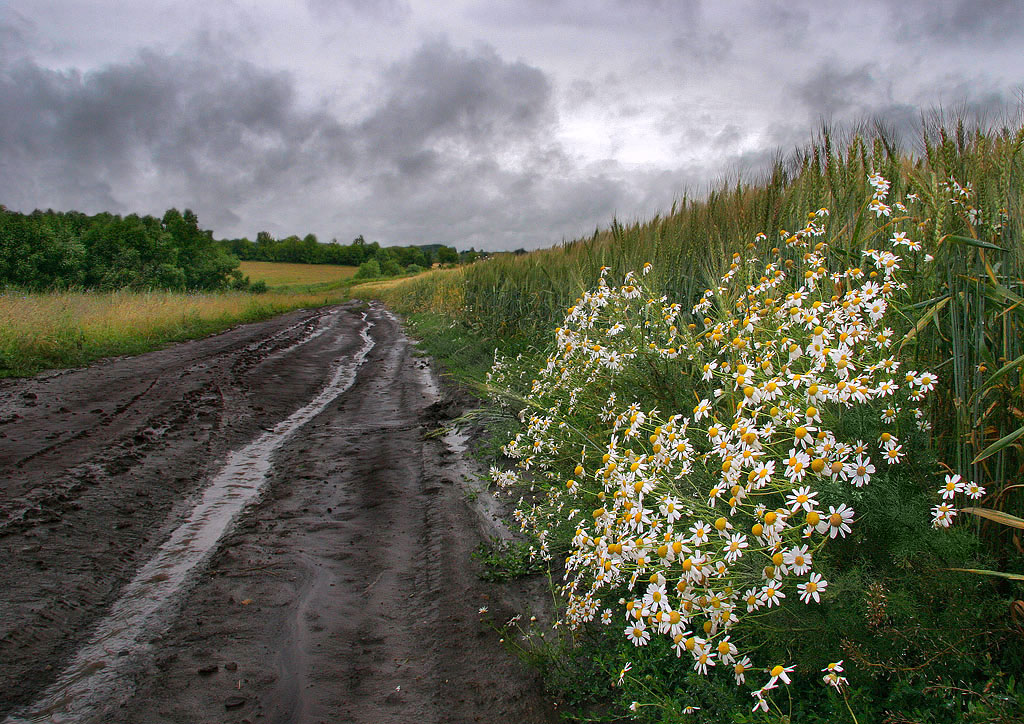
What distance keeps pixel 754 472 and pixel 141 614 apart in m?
3.25

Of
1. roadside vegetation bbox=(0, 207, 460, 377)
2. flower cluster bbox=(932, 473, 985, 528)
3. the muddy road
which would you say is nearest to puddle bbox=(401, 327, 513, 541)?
the muddy road

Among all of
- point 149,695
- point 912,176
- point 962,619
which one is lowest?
point 149,695

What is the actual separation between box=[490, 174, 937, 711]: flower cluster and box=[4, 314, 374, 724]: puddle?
208 cm

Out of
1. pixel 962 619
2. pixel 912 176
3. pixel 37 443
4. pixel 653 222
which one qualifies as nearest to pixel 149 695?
pixel 962 619

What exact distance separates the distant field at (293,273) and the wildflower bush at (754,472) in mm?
65960

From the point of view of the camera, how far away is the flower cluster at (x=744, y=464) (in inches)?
74.4

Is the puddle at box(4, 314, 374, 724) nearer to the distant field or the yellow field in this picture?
the yellow field

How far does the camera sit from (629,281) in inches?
150

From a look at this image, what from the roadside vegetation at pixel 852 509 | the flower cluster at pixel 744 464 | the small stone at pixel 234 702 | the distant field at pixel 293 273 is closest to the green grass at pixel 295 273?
the distant field at pixel 293 273

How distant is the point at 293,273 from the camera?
254ft

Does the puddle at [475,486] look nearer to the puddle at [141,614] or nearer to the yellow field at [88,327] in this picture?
the puddle at [141,614]

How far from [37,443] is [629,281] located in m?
6.17

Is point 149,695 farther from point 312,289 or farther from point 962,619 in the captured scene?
point 312,289

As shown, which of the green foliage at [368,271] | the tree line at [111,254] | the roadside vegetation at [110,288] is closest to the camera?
the roadside vegetation at [110,288]
